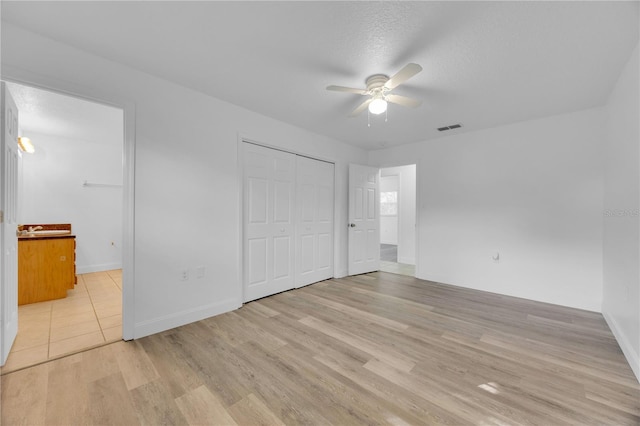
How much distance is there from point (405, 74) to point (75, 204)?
604 cm

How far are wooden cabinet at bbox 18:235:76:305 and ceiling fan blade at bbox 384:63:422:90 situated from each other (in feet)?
15.0

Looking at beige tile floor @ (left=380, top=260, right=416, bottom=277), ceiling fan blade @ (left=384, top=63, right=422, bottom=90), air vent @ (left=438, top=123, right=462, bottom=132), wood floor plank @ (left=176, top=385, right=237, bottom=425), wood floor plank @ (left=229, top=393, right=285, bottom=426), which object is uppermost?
air vent @ (left=438, top=123, right=462, bottom=132)

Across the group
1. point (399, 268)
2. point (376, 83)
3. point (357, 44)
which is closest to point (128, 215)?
point (357, 44)

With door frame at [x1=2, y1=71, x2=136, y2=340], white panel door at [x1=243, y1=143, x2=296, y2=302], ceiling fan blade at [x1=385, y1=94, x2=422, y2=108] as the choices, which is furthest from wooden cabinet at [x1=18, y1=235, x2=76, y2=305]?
ceiling fan blade at [x1=385, y1=94, x2=422, y2=108]

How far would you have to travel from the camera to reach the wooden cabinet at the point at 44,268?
10.6ft

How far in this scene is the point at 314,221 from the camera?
4203mm

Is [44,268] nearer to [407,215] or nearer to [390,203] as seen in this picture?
[407,215]

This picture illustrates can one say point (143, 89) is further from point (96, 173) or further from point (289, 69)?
point (96, 173)

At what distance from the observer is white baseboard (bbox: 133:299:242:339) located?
7.78ft

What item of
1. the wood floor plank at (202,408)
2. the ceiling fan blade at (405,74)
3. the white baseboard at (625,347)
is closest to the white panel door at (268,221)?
the wood floor plank at (202,408)

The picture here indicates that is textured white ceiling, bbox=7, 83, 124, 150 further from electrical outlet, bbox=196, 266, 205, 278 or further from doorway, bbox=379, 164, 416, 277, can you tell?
doorway, bbox=379, 164, 416, 277

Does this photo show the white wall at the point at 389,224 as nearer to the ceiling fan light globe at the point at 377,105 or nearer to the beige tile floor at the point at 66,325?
the ceiling fan light globe at the point at 377,105

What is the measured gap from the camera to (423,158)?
4.55 meters

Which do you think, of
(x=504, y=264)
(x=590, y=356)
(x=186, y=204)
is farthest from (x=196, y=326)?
(x=504, y=264)
